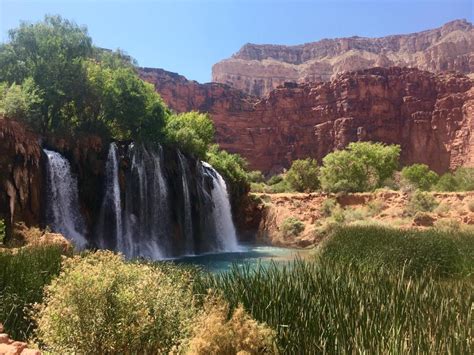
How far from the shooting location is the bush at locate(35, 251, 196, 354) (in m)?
5.15

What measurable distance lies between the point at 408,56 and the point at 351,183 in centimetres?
9928

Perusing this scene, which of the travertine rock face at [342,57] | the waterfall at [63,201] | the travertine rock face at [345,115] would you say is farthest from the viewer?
the travertine rock face at [342,57]

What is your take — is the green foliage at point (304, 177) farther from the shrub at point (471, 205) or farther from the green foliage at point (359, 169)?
the shrub at point (471, 205)

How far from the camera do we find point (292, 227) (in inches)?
1268

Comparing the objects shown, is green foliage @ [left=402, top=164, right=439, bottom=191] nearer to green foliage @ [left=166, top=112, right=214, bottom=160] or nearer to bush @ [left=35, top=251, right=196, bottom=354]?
green foliage @ [left=166, top=112, right=214, bottom=160]

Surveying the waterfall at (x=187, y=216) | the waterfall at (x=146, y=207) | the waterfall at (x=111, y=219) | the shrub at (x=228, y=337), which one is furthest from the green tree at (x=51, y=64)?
the shrub at (x=228, y=337)

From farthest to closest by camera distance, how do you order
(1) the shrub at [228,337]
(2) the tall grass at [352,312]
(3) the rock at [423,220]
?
(3) the rock at [423,220]
(2) the tall grass at [352,312]
(1) the shrub at [228,337]

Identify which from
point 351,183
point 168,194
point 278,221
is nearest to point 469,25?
point 351,183

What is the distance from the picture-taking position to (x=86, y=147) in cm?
2364

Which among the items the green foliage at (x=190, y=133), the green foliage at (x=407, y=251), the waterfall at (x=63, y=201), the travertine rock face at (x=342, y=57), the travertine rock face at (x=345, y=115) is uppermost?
the travertine rock face at (x=342, y=57)

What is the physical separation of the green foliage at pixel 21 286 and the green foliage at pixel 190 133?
23.2m

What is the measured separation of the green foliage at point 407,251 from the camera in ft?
41.0

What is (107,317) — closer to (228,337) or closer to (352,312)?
(228,337)

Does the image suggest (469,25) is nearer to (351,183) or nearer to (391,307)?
(351,183)
